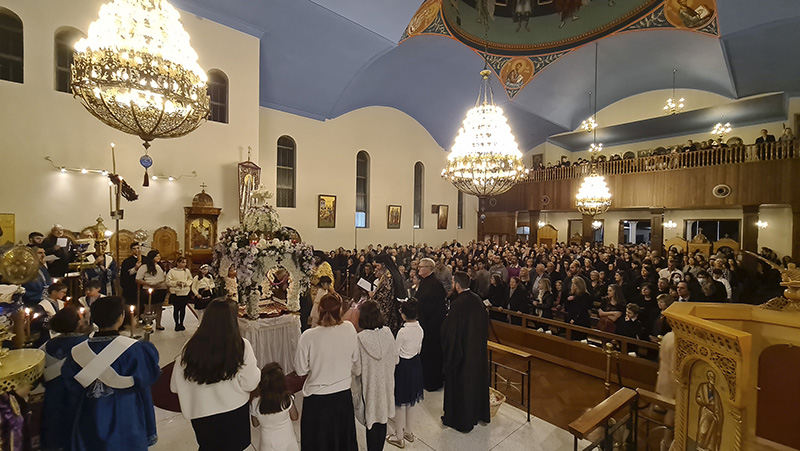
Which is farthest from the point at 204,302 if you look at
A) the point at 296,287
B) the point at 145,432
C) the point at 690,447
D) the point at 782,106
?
the point at 782,106

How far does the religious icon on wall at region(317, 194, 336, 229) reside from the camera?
528 inches

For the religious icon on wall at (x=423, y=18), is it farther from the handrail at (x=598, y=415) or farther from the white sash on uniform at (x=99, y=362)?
the white sash on uniform at (x=99, y=362)

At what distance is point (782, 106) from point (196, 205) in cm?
2034

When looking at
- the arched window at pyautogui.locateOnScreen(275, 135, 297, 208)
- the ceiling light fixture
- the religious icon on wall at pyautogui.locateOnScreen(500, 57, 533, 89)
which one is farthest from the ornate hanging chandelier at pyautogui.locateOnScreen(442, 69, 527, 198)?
the religious icon on wall at pyautogui.locateOnScreen(500, 57, 533, 89)

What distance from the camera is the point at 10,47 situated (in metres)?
7.39

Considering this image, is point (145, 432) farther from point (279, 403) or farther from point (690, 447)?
point (690, 447)

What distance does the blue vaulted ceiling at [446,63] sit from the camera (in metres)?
9.80

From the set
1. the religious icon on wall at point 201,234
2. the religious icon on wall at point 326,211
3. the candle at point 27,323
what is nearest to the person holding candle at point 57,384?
the candle at point 27,323

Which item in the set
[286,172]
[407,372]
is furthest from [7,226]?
[407,372]

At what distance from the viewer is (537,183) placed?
17.3 m

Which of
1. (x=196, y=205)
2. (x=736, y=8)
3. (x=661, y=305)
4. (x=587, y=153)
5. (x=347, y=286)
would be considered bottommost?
(x=347, y=286)

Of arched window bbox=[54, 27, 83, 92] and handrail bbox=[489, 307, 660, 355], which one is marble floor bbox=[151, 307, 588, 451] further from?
arched window bbox=[54, 27, 83, 92]

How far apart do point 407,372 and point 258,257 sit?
2.42 metres

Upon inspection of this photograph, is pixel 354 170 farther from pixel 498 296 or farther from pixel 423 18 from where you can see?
pixel 498 296
